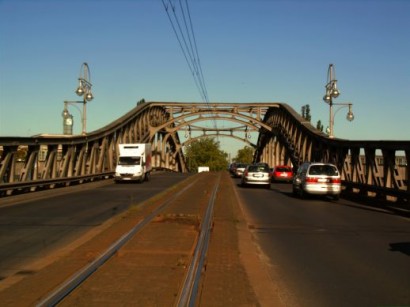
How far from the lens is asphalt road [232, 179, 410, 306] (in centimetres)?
642

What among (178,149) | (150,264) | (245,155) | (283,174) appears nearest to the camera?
(150,264)

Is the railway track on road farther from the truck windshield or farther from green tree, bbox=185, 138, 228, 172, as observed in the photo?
green tree, bbox=185, 138, 228, 172

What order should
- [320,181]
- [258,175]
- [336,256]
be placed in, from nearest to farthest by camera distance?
[336,256] < [320,181] < [258,175]

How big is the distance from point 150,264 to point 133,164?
31880 mm

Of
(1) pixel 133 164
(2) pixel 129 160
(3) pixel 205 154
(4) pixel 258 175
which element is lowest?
(4) pixel 258 175

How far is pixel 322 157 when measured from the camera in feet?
125

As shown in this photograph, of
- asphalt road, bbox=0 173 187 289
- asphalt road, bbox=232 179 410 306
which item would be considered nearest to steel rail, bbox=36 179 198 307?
asphalt road, bbox=0 173 187 289

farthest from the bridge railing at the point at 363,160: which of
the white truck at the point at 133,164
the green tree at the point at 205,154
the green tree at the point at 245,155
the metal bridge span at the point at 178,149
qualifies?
the green tree at the point at 245,155

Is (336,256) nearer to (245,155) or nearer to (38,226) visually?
(38,226)

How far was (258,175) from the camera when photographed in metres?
33.6

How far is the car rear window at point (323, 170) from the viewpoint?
23.4 meters

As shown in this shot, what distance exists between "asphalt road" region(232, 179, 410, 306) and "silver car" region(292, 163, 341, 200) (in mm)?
6505

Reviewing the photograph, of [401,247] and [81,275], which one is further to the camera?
[401,247]

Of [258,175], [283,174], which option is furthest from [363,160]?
[283,174]
